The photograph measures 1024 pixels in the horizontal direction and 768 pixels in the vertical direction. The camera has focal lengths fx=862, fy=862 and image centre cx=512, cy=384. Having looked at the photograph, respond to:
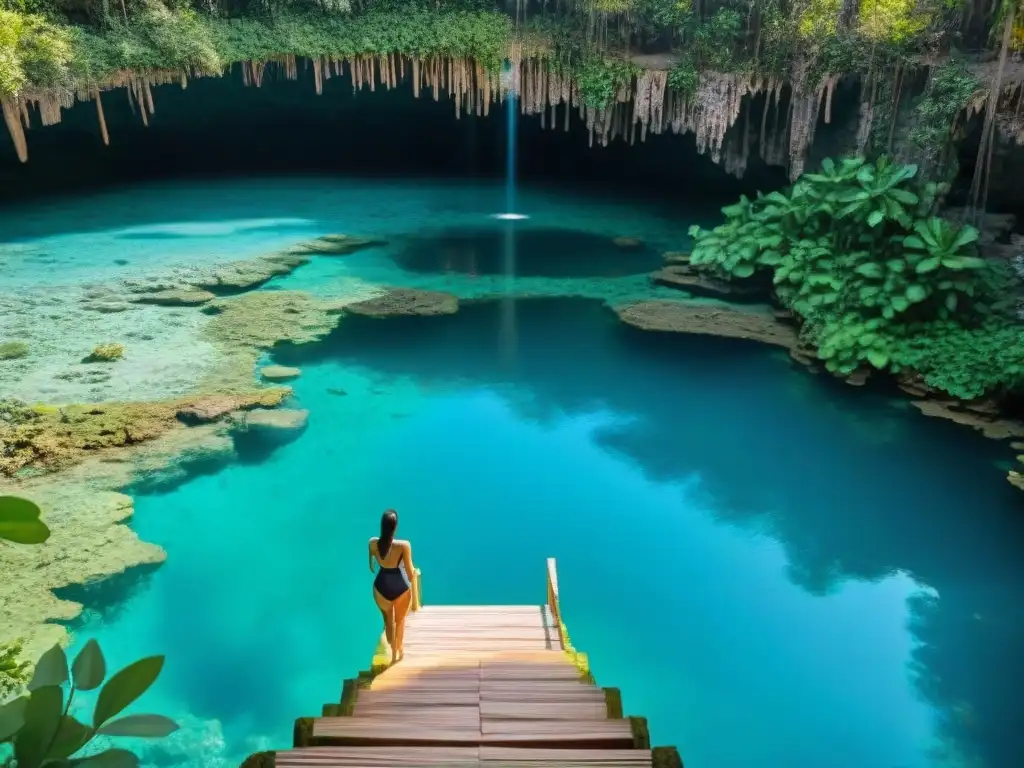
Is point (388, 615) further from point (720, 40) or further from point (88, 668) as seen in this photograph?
point (720, 40)

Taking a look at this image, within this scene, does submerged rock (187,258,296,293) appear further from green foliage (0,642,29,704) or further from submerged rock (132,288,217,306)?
green foliage (0,642,29,704)

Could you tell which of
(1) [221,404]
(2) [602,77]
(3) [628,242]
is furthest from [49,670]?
(2) [602,77]

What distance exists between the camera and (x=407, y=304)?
520 inches

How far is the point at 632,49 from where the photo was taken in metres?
17.5

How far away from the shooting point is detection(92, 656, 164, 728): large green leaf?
1029mm

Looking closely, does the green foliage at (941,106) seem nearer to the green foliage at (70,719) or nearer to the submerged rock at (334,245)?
the submerged rock at (334,245)

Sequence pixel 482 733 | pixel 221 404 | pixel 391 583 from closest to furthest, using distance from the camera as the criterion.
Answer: pixel 482 733 < pixel 391 583 < pixel 221 404

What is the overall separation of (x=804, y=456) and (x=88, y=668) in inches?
350

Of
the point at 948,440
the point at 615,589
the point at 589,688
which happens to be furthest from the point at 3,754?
the point at 948,440

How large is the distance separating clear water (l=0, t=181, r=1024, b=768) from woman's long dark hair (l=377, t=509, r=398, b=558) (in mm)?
1521

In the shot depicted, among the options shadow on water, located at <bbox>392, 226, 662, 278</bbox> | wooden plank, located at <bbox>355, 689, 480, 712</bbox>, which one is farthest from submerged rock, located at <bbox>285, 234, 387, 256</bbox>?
wooden plank, located at <bbox>355, 689, 480, 712</bbox>

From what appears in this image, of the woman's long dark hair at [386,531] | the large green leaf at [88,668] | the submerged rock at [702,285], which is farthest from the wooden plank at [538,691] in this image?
the submerged rock at [702,285]

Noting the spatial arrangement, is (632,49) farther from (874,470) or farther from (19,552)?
(19,552)

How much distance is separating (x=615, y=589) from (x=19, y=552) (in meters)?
4.79
